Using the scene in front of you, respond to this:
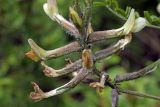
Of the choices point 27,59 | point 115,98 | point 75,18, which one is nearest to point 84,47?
point 75,18

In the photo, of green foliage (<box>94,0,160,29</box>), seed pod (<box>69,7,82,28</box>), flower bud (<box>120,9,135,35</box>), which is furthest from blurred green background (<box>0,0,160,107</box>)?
seed pod (<box>69,7,82,28</box>)

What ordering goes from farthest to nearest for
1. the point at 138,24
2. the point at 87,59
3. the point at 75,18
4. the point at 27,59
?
the point at 27,59
the point at 138,24
the point at 87,59
the point at 75,18

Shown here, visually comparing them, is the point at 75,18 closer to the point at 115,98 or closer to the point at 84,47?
the point at 84,47

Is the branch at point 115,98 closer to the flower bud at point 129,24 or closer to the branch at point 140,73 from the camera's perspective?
the branch at point 140,73

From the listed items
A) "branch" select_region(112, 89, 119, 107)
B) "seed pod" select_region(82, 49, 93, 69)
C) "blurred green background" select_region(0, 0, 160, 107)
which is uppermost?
"seed pod" select_region(82, 49, 93, 69)

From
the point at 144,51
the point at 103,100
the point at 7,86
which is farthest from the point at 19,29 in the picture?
the point at 144,51

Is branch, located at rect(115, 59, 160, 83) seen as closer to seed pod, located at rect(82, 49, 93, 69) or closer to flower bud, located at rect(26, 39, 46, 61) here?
seed pod, located at rect(82, 49, 93, 69)

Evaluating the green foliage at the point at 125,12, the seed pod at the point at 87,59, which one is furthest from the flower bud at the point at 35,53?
the green foliage at the point at 125,12

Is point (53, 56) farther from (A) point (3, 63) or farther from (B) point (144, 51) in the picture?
(B) point (144, 51)

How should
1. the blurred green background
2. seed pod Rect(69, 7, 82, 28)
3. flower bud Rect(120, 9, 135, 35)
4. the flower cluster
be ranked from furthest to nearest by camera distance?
the blurred green background < flower bud Rect(120, 9, 135, 35) < the flower cluster < seed pod Rect(69, 7, 82, 28)

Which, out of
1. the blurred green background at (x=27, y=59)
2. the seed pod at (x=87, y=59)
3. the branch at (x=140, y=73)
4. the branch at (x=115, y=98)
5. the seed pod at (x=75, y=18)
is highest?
the seed pod at (x=75, y=18)

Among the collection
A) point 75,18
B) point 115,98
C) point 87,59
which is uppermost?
point 75,18
